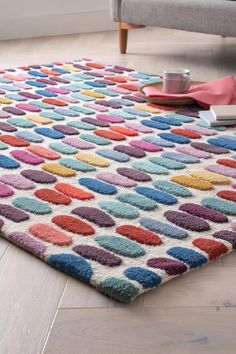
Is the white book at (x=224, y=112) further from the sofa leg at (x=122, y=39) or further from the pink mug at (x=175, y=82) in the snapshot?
the sofa leg at (x=122, y=39)

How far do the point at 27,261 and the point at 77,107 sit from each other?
3.55 ft

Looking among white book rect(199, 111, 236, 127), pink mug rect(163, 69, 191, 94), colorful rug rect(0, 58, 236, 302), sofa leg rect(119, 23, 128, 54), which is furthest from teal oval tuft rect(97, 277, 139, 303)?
sofa leg rect(119, 23, 128, 54)

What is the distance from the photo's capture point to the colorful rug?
1145 millimetres

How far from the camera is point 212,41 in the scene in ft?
11.8

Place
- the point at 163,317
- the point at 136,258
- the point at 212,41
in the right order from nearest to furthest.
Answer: the point at 163,317, the point at 136,258, the point at 212,41

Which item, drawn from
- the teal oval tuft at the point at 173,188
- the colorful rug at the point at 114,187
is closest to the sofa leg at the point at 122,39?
the colorful rug at the point at 114,187

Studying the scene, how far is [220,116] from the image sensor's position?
1.97 metres

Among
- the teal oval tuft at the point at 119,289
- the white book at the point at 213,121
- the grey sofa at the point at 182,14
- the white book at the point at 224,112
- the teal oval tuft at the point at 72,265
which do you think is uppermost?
the grey sofa at the point at 182,14

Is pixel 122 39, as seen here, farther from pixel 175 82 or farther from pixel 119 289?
pixel 119 289

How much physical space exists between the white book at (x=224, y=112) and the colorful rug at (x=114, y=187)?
2.5 inches

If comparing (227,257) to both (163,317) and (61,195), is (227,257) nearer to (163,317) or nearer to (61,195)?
(163,317)

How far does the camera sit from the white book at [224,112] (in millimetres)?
1973

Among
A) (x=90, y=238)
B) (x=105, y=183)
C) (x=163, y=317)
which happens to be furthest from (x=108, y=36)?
(x=163, y=317)

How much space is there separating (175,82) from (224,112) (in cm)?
27
